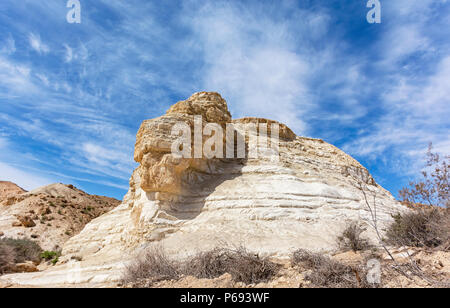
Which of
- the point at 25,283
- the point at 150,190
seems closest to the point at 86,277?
the point at 25,283

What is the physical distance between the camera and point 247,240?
9203 mm

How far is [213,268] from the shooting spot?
6.08 meters

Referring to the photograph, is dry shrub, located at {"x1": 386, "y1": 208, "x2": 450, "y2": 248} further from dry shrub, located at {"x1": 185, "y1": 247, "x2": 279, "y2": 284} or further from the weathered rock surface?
dry shrub, located at {"x1": 185, "y1": 247, "x2": 279, "y2": 284}

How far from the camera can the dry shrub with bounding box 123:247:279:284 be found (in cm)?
555

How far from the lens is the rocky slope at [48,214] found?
24.9 m

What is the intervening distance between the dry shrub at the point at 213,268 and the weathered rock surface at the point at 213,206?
4.91 ft

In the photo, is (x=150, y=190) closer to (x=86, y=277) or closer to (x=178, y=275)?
(x=86, y=277)

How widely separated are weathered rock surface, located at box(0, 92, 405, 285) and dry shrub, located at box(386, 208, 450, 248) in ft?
5.22

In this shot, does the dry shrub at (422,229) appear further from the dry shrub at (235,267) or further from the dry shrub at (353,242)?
the dry shrub at (235,267)

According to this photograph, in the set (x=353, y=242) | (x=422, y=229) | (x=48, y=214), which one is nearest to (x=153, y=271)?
(x=353, y=242)

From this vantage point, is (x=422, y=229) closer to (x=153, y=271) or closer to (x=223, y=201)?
(x=223, y=201)

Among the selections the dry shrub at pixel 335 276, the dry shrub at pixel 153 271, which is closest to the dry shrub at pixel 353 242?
the dry shrub at pixel 335 276

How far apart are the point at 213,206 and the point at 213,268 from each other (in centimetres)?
522
